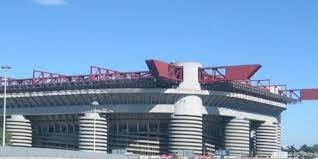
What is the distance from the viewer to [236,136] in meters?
152

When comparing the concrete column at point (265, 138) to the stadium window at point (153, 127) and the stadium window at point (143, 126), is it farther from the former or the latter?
the stadium window at point (143, 126)

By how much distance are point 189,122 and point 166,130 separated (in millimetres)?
9923

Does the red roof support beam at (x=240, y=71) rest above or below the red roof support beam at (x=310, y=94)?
above

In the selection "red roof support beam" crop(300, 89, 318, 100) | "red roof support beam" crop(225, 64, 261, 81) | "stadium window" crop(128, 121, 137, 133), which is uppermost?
"red roof support beam" crop(225, 64, 261, 81)

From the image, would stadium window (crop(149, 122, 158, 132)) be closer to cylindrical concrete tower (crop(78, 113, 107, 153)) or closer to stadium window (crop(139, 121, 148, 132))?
stadium window (crop(139, 121, 148, 132))

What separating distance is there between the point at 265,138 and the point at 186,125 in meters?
→ 29.6

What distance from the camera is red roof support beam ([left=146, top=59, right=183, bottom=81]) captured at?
430 feet

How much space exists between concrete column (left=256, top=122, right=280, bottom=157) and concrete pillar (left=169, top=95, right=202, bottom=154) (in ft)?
87.1

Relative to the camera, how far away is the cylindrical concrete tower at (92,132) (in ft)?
480

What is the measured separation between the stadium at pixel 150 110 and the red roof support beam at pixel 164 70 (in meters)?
0.18

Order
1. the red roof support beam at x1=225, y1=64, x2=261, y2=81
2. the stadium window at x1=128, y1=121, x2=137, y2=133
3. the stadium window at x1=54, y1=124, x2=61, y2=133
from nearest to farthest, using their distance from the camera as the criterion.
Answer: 1. the red roof support beam at x1=225, y1=64, x2=261, y2=81
2. the stadium window at x1=128, y1=121, x2=137, y2=133
3. the stadium window at x1=54, y1=124, x2=61, y2=133

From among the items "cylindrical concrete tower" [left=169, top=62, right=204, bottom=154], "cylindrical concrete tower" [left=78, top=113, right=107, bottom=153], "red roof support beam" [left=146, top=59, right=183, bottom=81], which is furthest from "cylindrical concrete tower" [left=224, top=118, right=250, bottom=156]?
"cylindrical concrete tower" [left=78, top=113, right=107, bottom=153]

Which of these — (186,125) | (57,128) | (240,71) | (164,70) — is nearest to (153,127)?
(186,125)

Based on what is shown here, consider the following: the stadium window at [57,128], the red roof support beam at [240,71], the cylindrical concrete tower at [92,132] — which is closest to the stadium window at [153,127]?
the cylindrical concrete tower at [92,132]
